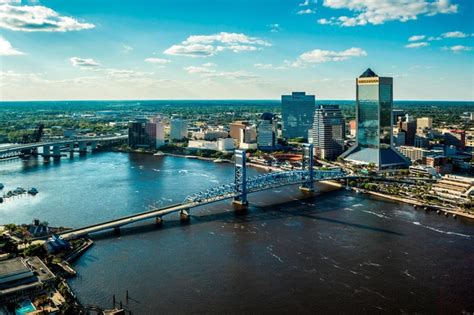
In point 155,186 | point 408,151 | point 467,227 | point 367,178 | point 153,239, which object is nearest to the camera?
point 153,239

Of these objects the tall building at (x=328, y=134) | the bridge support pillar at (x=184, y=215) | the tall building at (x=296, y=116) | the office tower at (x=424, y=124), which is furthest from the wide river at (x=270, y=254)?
the tall building at (x=296, y=116)

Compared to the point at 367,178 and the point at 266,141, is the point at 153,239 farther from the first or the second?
the point at 266,141

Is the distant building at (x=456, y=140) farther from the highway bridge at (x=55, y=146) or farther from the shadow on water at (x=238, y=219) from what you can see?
the highway bridge at (x=55, y=146)

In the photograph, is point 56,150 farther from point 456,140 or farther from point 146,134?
point 456,140

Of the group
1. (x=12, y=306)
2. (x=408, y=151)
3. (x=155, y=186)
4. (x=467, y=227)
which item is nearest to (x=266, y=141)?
(x=408, y=151)

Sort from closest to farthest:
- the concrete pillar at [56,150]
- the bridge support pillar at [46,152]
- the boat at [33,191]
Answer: the boat at [33,191] < the bridge support pillar at [46,152] < the concrete pillar at [56,150]
